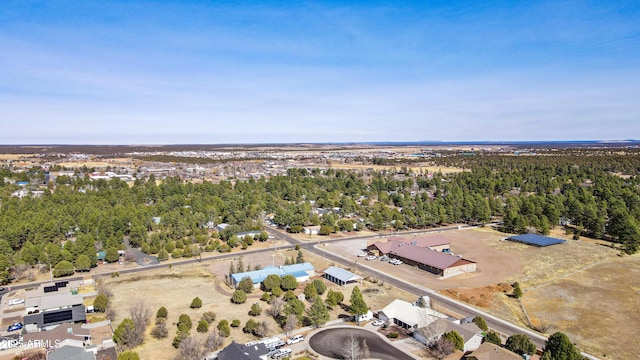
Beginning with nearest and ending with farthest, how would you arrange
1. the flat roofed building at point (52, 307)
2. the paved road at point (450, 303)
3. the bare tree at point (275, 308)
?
the paved road at point (450, 303)
the flat roofed building at point (52, 307)
the bare tree at point (275, 308)

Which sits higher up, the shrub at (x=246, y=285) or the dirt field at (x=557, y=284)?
the shrub at (x=246, y=285)

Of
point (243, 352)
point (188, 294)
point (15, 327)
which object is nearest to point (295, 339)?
point (243, 352)

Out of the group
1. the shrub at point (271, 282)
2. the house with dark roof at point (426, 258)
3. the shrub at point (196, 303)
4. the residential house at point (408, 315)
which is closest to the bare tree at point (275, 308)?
the shrub at point (271, 282)

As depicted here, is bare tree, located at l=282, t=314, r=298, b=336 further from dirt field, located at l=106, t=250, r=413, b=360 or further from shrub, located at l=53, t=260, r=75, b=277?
shrub, located at l=53, t=260, r=75, b=277

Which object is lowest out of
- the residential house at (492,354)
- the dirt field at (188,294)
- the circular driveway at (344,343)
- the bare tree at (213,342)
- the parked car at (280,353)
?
the dirt field at (188,294)

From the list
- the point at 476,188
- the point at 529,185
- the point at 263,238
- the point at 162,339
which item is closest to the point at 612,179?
the point at 529,185

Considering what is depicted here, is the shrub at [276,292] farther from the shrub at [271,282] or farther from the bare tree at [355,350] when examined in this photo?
the bare tree at [355,350]
